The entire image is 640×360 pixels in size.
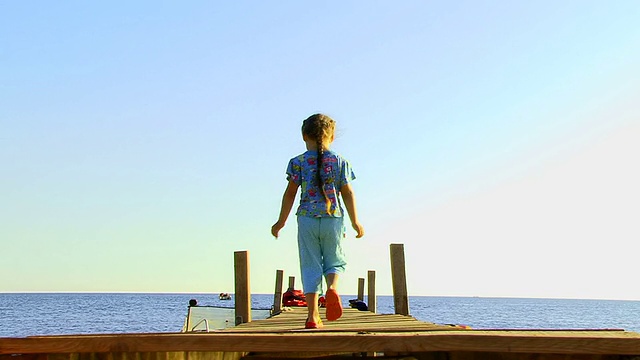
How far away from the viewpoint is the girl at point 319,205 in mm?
5660

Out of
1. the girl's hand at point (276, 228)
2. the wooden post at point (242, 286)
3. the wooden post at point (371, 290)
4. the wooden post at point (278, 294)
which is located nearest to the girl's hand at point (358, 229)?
the girl's hand at point (276, 228)

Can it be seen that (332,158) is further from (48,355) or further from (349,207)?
(48,355)

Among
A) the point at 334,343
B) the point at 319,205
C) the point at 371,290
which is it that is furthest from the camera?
the point at 371,290

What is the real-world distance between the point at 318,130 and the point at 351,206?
66cm

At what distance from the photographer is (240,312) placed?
34.8 feet

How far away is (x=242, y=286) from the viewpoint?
34.8ft

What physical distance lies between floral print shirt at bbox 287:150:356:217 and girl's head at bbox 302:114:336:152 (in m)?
0.08

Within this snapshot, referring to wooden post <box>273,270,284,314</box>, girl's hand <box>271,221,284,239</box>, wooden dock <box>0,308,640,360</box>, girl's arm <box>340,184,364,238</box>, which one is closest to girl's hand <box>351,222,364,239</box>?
girl's arm <box>340,184,364,238</box>

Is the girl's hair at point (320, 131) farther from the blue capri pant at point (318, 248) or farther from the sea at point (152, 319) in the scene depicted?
the sea at point (152, 319)

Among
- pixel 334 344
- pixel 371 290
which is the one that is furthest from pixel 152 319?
pixel 334 344

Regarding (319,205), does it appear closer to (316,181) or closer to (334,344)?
(316,181)

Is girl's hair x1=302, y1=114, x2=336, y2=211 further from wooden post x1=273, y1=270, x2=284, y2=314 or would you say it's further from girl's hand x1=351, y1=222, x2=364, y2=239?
wooden post x1=273, y1=270, x2=284, y2=314

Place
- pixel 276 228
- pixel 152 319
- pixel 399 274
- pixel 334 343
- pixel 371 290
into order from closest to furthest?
pixel 334 343 < pixel 276 228 < pixel 399 274 < pixel 371 290 < pixel 152 319

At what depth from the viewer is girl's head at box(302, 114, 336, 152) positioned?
573 cm
